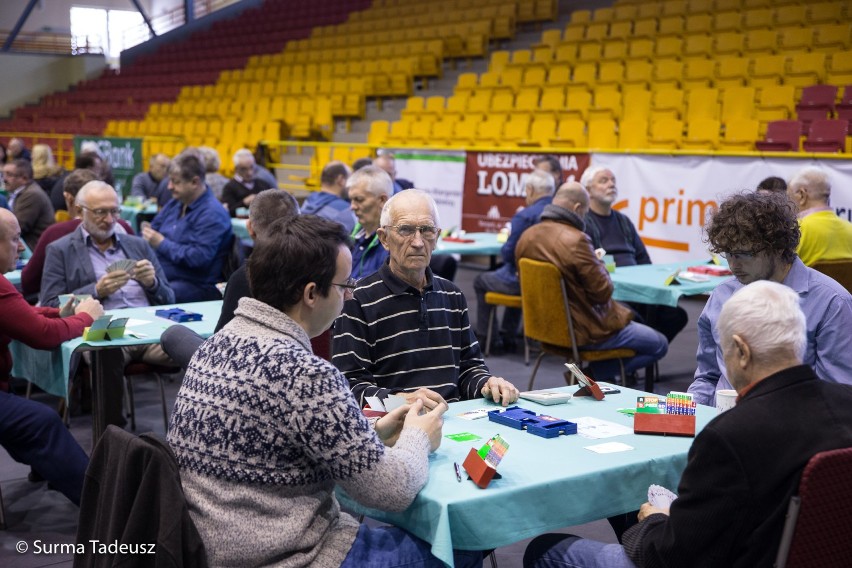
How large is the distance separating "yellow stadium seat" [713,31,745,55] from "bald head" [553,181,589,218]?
6097 millimetres

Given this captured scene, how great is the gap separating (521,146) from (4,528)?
7.68 m

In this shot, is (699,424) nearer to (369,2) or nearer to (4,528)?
(4,528)

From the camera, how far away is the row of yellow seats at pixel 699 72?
31.1ft

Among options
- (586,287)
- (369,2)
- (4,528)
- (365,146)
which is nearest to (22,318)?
(4,528)

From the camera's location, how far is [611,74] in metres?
11.4

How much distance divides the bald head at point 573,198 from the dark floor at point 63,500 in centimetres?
115

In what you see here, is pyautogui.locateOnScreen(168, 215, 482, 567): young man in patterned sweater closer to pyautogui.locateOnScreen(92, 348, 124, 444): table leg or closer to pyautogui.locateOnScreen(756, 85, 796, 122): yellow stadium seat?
pyautogui.locateOnScreen(92, 348, 124, 444): table leg

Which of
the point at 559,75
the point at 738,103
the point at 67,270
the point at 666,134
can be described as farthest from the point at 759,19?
the point at 67,270

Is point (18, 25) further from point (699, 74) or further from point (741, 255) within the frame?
point (741, 255)

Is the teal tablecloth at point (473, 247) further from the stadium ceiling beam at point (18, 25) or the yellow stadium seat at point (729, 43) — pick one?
the stadium ceiling beam at point (18, 25)

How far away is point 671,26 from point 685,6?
0.56 m

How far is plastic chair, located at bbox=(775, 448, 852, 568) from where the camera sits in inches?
66.0

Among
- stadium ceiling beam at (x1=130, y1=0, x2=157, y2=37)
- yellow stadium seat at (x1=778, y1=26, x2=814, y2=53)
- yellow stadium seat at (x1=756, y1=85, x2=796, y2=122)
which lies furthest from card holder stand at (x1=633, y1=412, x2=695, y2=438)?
stadium ceiling beam at (x1=130, y1=0, x2=157, y2=37)

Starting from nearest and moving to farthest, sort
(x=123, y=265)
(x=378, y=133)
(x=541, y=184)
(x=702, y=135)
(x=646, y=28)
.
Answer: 1. (x=123, y=265)
2. (x=541, y=184)
3. (x=702, y=135)
4. (x=646, y=28)
5. (x=378, y=133)
